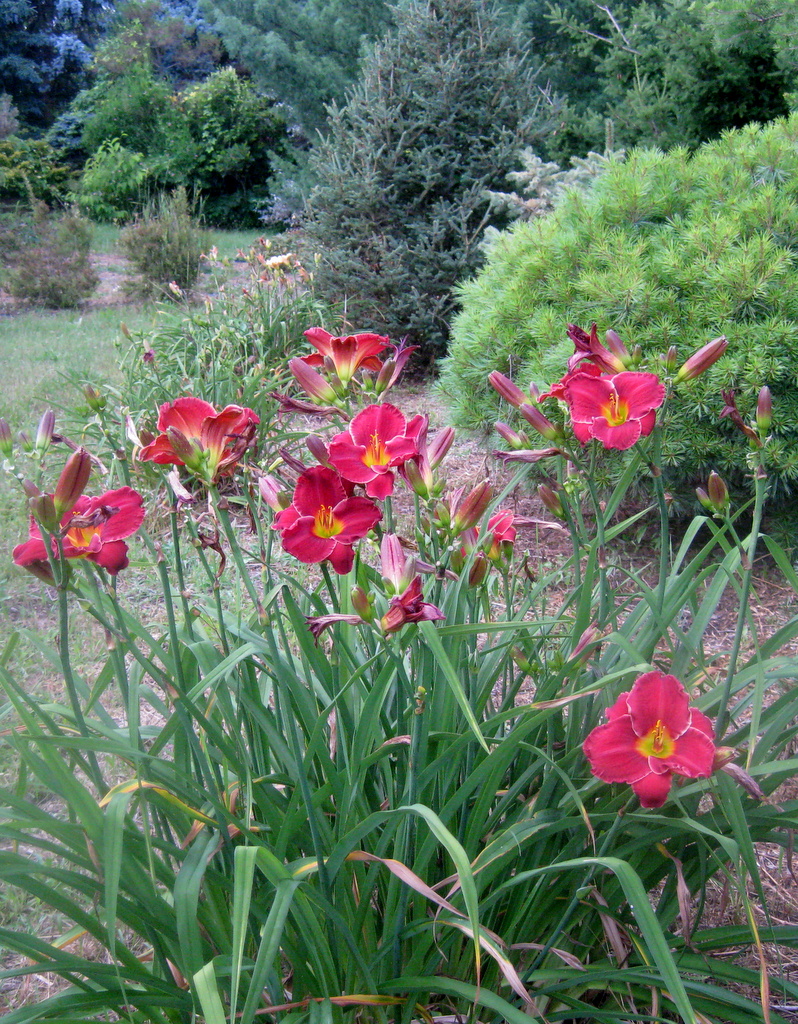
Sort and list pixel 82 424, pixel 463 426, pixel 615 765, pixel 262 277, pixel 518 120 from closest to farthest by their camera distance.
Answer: pixel 615 765 → pixel 463 426 → pixel 82 424 → pixel 262 277 → pixel 518 120

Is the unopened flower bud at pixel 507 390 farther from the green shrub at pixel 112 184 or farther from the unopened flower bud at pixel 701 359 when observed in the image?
the green shrub at pixel 112 184

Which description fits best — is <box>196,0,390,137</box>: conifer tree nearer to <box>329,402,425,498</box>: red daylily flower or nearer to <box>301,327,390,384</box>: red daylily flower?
<box>301,327,390,384</box>: red daylily flower

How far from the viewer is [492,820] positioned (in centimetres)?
112

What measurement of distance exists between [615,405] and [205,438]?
553 mm

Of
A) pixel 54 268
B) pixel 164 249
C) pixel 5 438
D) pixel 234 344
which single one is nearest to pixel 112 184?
pixel 54 268

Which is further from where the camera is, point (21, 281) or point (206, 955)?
point (21, 281)

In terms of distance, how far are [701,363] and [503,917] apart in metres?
0.92

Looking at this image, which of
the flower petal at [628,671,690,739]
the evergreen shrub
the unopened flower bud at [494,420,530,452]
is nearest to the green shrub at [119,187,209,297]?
the evergreen shrub

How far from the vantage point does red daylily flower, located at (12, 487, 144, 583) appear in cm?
94

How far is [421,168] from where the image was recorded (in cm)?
503

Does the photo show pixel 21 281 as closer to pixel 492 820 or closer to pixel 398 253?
pixel 398 253

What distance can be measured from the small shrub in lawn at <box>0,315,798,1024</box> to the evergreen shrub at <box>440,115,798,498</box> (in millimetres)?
1339

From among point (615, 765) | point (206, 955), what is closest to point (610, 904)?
point (615, 765)

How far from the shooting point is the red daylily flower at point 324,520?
0.93m
